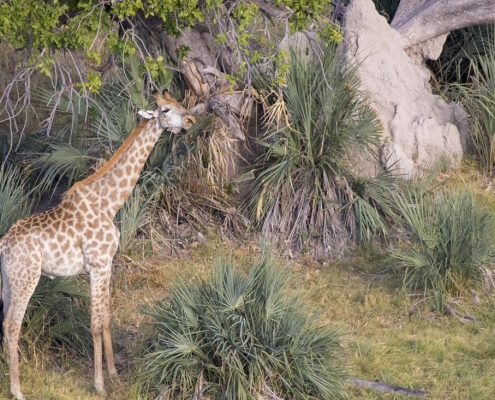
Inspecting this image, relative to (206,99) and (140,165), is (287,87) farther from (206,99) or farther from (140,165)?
(140,165)

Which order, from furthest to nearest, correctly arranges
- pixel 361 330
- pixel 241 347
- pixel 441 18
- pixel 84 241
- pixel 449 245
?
pixel 441 18, pixel 449 245, pixel 361 330, pixel 84 241, pixel 241 347

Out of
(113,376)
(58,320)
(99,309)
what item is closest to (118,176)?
(99,309)

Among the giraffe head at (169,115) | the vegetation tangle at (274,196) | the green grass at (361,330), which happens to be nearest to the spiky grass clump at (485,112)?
the vegetation tangle at (274,196)

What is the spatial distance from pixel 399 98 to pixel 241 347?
5.35 m

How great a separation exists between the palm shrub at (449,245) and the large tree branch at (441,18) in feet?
10.5

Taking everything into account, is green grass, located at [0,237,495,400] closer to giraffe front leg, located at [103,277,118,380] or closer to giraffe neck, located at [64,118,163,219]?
giraffe front leg, located at [103,277,118,380]

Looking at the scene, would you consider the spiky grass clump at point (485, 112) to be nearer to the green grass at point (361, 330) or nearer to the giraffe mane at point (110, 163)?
the green grass at point (361, 330)

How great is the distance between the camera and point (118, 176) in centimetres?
734

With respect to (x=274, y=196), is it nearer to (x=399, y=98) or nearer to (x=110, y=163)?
(x=399, y=98)

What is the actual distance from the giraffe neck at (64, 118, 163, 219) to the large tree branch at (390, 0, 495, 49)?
17.5ft

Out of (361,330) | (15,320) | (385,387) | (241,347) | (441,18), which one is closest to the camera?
(241,347)

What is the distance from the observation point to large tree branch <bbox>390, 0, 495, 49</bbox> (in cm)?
1136

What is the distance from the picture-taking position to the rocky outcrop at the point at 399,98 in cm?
1102

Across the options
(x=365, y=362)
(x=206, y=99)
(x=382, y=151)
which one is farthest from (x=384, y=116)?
(x=365, y=362)
